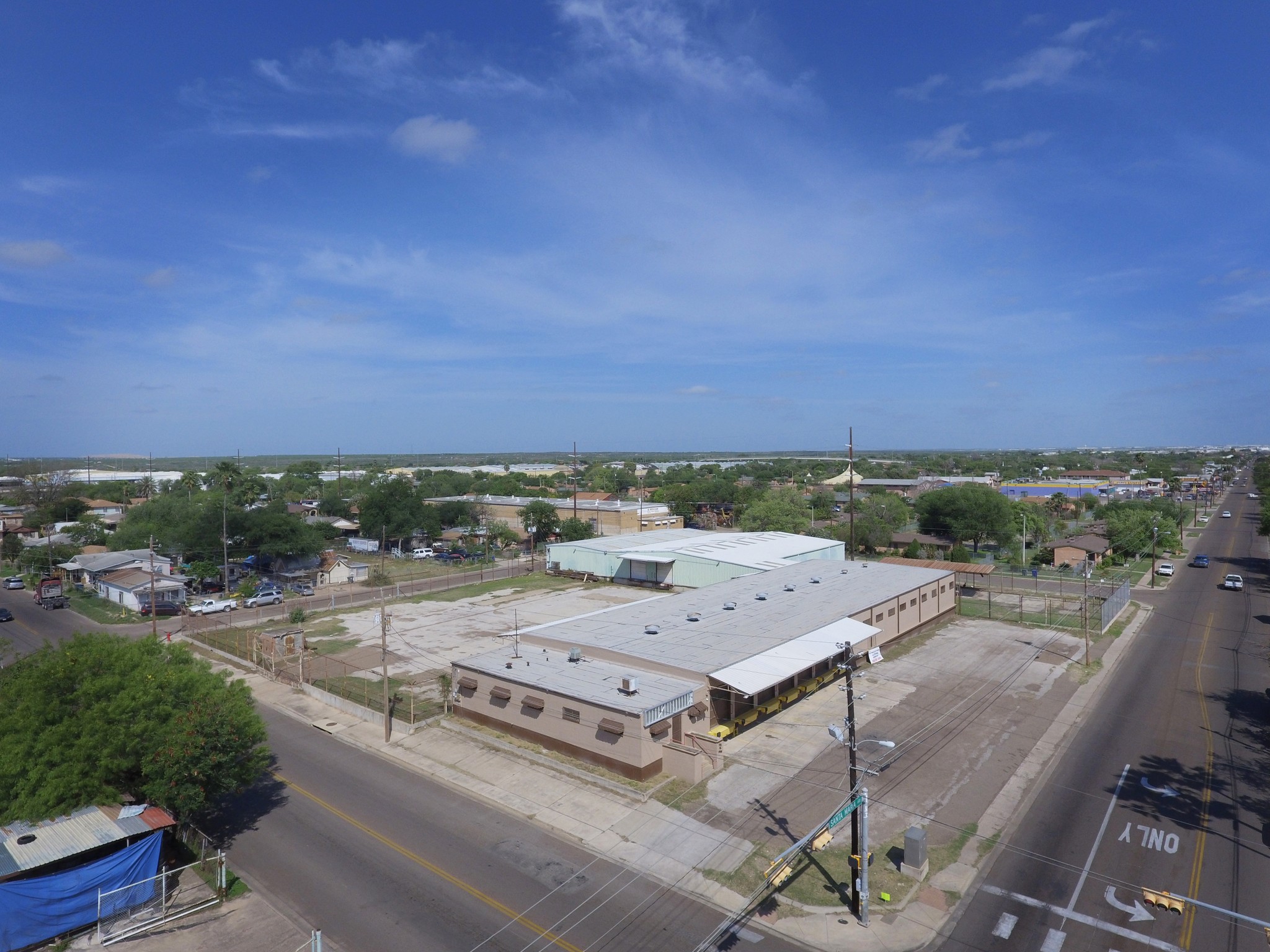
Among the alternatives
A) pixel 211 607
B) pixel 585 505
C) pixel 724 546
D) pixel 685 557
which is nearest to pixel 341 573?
pixel 211 607

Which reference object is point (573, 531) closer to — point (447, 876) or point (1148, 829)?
point (447, 876)

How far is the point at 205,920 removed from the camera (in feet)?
56.5

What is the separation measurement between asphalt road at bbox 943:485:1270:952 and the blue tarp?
771 inches

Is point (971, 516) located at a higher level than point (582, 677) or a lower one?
higher

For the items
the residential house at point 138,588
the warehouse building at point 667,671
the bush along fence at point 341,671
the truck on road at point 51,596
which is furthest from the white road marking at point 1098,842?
the truck on road at point 51,596

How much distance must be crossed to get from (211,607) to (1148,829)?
5812 cm

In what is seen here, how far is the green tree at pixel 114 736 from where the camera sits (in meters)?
18.1

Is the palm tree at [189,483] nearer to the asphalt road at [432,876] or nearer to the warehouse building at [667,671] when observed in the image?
the warehouse building at [667,671]

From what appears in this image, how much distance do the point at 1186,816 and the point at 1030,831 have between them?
5.20m

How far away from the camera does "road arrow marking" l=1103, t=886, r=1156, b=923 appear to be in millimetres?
16656

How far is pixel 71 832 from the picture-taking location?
1752 cm

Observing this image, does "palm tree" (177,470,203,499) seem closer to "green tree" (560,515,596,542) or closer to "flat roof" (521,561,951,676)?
"green tree" (560,515,596,542)

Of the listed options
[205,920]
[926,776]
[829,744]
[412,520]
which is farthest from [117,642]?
[412,520]

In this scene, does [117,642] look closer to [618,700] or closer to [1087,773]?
[618,700]
